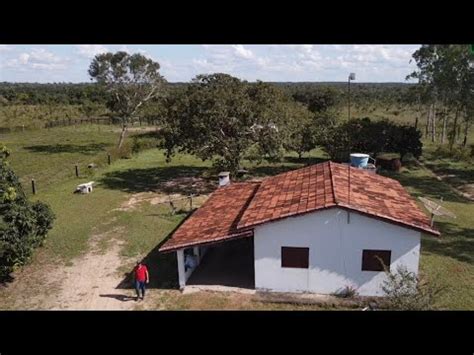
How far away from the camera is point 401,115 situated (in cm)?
6456

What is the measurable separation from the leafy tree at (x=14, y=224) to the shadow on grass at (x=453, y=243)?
45.2 feet

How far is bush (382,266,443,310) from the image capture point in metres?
10.1

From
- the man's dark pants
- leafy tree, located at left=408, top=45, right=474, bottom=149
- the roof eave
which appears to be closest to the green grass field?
the man's dark pants

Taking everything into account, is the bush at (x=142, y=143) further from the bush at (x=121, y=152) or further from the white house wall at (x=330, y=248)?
the white house wall at (x=330, y=248)

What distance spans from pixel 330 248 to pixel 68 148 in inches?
1292

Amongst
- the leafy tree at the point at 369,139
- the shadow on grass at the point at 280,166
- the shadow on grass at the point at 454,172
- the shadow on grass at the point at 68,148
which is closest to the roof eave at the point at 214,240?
the shadow on grass at the point at 280,166

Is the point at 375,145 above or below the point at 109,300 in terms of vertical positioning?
above

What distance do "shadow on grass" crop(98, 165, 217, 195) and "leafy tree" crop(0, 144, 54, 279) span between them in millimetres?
10534

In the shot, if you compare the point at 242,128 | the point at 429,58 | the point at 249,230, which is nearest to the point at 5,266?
the point at 249,230

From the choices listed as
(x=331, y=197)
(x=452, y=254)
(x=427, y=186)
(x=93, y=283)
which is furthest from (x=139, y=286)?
(x=427, y=186)

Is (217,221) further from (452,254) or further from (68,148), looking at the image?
(68,148)

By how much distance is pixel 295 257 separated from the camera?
13.1 metres
